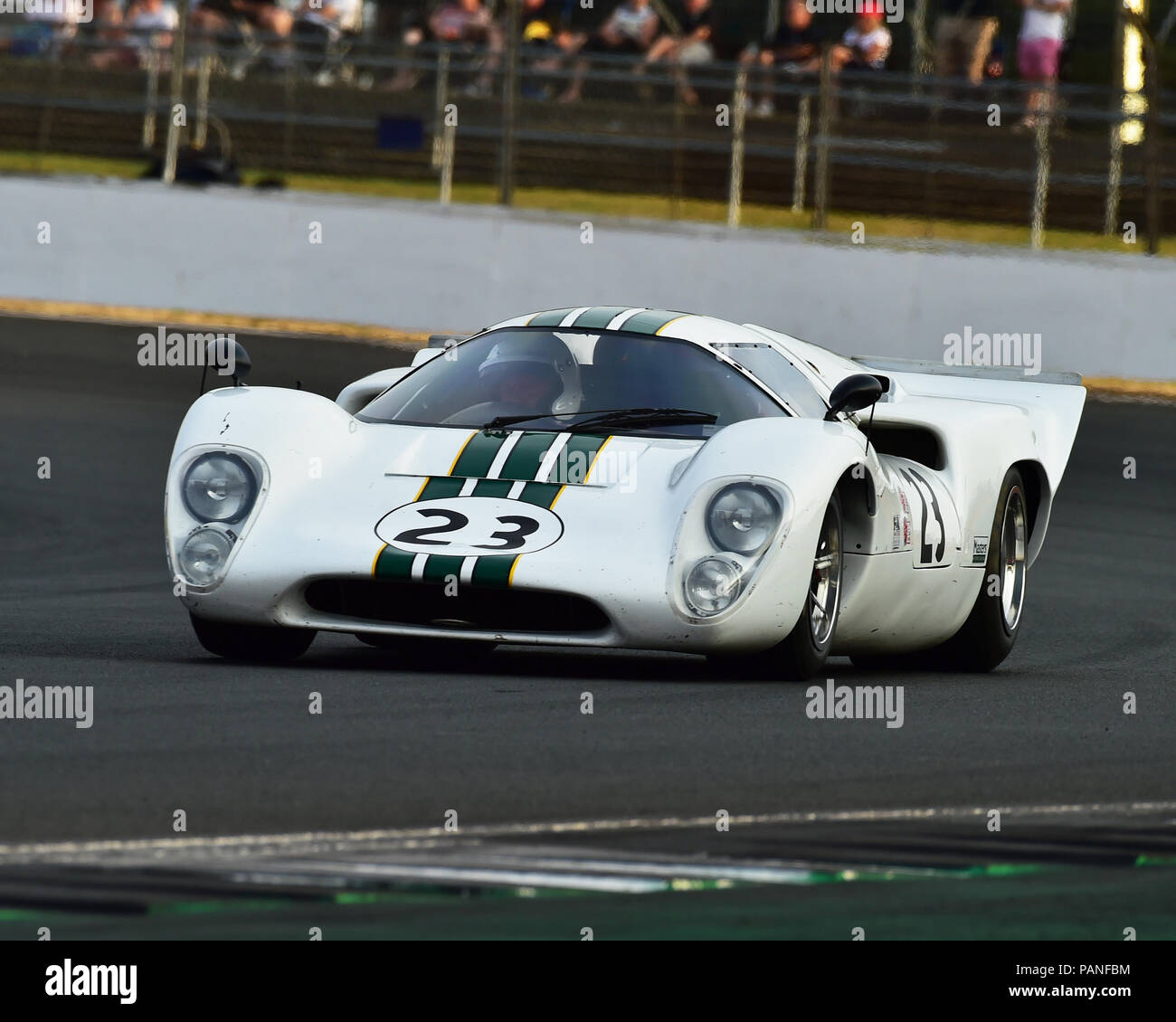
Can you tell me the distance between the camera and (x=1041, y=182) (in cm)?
1745

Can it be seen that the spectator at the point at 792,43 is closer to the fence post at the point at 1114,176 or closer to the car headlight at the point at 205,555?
the fence post at the point at 1114,176

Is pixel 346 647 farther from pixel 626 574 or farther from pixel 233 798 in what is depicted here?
pixel 233 798

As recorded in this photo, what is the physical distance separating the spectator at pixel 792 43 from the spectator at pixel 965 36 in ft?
3.25

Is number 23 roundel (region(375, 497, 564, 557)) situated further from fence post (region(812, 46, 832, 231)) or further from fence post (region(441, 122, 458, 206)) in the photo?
fence post (region(441, 122, 458, 206))

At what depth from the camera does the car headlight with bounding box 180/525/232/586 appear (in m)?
6.98

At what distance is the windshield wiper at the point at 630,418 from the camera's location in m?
7.41

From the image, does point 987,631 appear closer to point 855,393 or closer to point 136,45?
point 855,393

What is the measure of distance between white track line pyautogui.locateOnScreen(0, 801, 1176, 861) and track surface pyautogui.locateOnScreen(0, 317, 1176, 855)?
53 millimetres

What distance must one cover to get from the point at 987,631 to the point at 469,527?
7.63ft

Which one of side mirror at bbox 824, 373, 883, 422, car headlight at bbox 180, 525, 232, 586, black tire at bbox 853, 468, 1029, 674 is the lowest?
black tire at bbox 853, 468, 1029, 674

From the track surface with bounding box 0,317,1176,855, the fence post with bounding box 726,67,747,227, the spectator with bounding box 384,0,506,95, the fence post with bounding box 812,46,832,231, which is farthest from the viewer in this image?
the spectator with bounding box 384,0,506,95

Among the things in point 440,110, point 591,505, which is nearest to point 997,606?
point 591,505

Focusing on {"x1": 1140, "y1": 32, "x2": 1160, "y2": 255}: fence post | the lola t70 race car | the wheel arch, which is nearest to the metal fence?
{"x1": 1140, "y1": 32, "x2": 1160, "y2": 255}: fence post

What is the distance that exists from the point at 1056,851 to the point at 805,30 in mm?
16129
